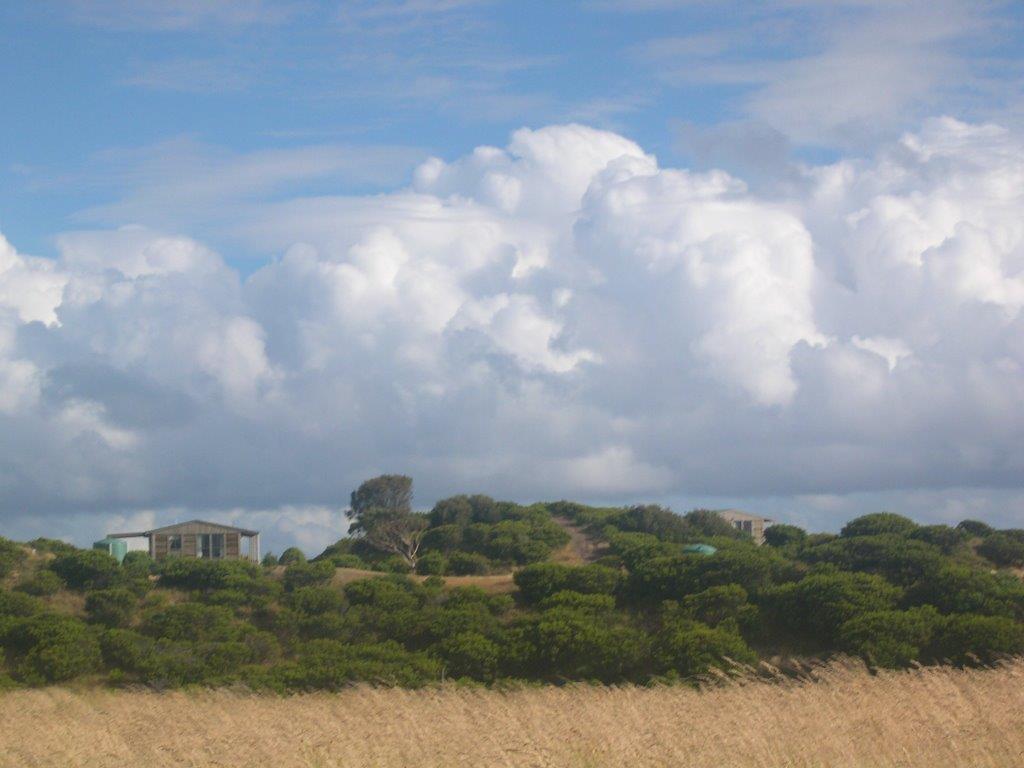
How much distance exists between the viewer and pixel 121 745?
53.0ft

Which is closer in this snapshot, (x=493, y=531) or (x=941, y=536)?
(x=941, y=536)

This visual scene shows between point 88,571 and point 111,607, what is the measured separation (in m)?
5.16

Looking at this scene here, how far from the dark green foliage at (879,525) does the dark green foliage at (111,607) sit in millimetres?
34573

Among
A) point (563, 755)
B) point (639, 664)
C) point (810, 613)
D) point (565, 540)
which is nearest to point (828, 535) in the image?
point (565, 540)

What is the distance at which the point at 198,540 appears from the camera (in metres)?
75.6

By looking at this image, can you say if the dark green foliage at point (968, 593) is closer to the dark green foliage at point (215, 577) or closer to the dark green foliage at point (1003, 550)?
the dark green foliage at point (1003, 550)

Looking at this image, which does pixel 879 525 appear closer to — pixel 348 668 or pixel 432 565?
pixel 432 565

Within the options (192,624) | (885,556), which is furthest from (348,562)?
(885,556)

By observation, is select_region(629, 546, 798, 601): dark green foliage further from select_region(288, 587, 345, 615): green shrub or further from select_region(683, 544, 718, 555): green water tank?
select_region(288, 587, 345, 615): green shrub

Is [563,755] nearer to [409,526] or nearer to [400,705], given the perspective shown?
[400,705]

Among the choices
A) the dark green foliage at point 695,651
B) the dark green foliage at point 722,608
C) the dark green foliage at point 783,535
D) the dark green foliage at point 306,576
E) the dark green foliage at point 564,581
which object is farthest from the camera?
the dark green foliage at point 783,535

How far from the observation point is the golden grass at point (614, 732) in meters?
13.1

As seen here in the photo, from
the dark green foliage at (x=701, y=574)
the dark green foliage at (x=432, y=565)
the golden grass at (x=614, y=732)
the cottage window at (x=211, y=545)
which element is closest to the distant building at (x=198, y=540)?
the cottage window at (x=211, y=545)

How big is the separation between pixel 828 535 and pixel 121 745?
5809cm
